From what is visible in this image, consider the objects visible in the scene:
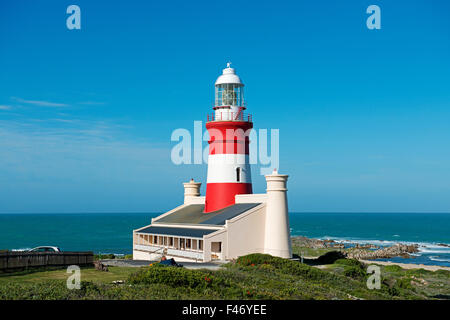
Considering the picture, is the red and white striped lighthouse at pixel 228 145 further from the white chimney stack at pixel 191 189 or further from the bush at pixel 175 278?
the bush at pixel 175 278

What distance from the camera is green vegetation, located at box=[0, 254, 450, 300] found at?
1502 cm

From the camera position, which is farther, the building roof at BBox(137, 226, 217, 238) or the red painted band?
the red painted band

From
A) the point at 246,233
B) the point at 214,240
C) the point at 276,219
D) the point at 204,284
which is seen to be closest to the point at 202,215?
the point at 246,233

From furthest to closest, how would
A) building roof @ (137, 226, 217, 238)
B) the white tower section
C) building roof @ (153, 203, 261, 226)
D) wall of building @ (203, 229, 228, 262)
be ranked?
building roof @ (153, 203, 261, 226) < the white tower section < building roof @ (137, 226, 217, 238) < wall of building @ (203, 229, 228, 262)

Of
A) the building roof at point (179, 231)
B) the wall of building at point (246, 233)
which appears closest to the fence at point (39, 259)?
the building roof at point (179, 231)

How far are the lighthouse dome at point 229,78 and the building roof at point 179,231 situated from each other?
11090 mm

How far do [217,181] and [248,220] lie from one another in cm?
578

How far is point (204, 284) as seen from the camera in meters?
17.2

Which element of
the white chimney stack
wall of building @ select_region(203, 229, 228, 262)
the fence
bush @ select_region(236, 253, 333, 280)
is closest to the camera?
the fence

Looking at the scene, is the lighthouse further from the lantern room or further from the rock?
the rock

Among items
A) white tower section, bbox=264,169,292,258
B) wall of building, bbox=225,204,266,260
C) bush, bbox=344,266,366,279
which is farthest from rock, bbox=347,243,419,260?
bush, bbox=344,266,366,279

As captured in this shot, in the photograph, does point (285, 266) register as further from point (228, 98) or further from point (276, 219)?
point (228, 98)

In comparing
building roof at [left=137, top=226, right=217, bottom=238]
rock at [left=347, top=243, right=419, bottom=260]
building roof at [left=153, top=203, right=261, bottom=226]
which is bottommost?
rock at [left=347, top=243, right=419, bottom=260]
